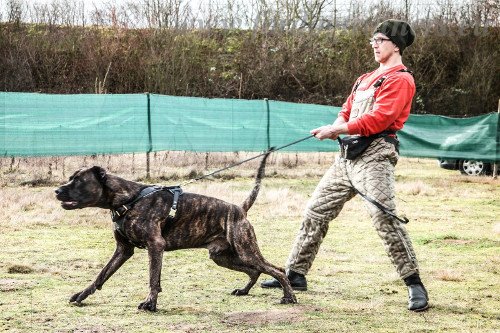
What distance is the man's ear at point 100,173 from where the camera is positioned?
222 inches

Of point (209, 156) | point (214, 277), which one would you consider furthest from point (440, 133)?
point (214, 277)

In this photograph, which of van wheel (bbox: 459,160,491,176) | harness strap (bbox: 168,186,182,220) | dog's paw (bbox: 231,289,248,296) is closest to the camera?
harness strap (bbox: 168,186,182,220)

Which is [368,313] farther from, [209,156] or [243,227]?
[209,156]

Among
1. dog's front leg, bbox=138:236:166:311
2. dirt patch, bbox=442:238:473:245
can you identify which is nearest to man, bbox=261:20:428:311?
dog's front leg, bbox=138:236:166:311

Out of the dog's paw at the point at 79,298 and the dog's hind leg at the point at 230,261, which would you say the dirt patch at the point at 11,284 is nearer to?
the dog's paw at the point at 79,298

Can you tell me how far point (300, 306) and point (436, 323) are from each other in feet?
3.10

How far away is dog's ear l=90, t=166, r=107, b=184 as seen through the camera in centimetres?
564

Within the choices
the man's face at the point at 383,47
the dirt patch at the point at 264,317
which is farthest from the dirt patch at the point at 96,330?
the man's face at the point at 383,47

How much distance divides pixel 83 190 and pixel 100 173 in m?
0.16

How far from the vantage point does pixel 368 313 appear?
5.69 meters

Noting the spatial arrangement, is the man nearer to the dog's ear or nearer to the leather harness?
the leather harness

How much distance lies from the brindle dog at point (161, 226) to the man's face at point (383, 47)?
53.8 inches

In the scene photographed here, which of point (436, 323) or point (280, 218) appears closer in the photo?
point (436, 323)

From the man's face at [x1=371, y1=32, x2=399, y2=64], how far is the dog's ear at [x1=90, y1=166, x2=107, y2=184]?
2030 mm
